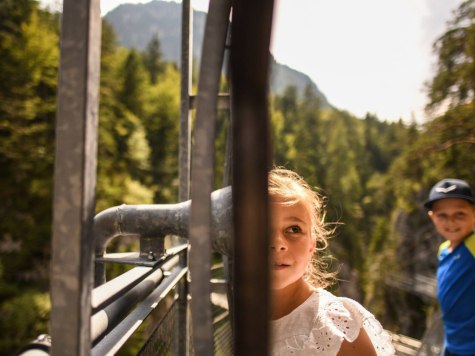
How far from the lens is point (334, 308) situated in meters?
1.16

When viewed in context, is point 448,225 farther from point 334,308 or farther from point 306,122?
point 306,122

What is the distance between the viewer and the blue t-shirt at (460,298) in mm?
2412

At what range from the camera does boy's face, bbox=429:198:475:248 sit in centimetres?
256

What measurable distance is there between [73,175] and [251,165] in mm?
245

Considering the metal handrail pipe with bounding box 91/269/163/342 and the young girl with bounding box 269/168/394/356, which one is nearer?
the metal handrail pipe with bounding box 91/269/163/342

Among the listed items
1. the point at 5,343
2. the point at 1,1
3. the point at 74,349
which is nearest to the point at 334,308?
the point at 74,349

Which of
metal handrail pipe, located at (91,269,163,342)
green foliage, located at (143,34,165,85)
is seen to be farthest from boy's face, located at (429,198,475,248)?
green foliage, located at (143,34,165,85)

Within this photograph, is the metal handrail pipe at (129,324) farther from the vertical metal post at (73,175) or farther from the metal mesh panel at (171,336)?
the vertical metal post at (73,175)

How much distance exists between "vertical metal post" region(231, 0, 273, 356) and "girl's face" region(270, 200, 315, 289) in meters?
0.69

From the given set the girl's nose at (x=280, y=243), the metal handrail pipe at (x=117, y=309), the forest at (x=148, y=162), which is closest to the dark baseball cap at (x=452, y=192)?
the forest at (x=148, y=162)

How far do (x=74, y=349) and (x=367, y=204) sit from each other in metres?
43.5

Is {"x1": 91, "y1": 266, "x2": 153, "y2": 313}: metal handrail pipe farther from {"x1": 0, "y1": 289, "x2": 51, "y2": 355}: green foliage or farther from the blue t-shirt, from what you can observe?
{"x1": 0, "y1": 289, "x2": 51, "y2": 355}: green foliage

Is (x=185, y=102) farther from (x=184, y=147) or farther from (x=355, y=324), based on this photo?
(x=355, y=324)

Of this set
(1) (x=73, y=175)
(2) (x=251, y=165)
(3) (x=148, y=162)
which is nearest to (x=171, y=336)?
(1) (x=73, y=175)
